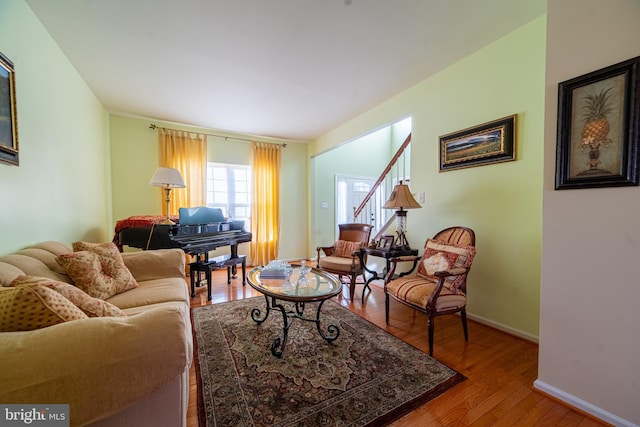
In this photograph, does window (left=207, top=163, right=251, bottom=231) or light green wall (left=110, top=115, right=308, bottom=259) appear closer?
light green wall (left=110, top=115, right=308, bottom=259)

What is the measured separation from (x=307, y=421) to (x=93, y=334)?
1083 mm

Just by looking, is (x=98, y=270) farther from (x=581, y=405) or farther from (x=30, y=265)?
(x=581, y=405)

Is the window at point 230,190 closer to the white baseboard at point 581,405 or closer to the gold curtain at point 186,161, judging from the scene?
the gold curtain at point 186,161

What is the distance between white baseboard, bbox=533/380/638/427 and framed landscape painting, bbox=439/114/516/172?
67.9 inches

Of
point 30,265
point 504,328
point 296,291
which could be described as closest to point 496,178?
point 504,328

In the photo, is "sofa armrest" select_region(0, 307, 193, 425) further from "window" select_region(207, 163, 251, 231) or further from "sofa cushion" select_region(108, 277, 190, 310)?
"window" select_region(207, 163, 251, 231)

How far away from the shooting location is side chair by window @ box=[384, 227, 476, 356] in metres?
1.90

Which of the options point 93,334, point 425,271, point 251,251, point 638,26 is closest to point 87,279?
point 93,334

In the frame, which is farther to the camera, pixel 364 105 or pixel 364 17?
pixel 364 105

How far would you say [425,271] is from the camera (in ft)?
7.75

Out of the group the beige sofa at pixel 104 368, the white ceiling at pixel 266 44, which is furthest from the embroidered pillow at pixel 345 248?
the beige sofa at pixel 104 368

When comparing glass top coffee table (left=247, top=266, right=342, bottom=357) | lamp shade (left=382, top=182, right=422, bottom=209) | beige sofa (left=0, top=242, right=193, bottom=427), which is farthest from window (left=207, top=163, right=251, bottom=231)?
beige sofa (left=0, top=242, right=193, bottom=427)

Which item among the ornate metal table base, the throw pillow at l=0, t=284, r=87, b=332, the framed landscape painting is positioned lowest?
the ornate metal table base

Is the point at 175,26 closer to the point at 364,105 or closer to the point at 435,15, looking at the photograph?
the point at 435,15
